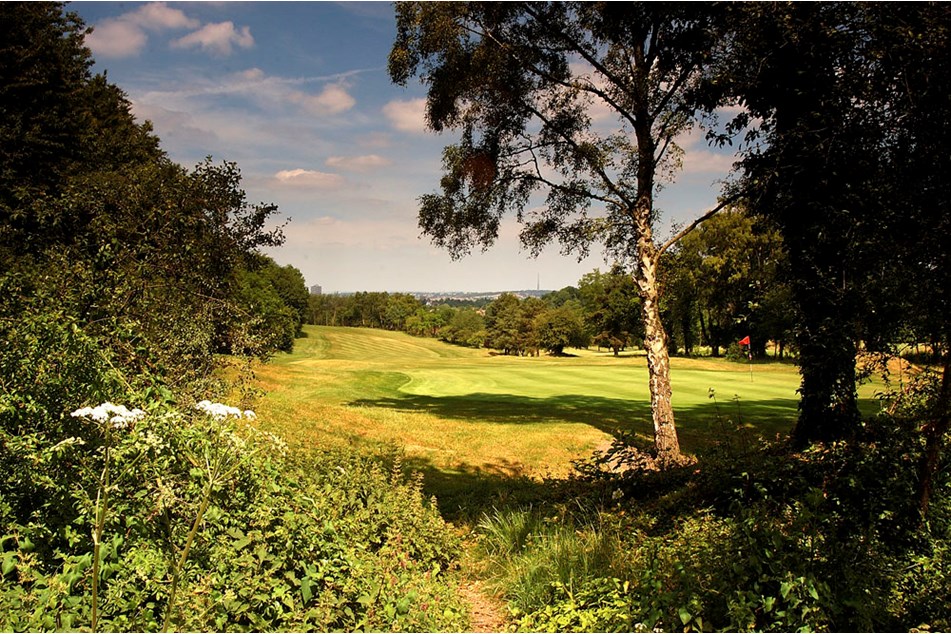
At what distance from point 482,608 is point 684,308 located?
55.2m

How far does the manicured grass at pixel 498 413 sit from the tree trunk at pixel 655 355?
1.08m

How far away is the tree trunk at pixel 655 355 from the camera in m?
10.5

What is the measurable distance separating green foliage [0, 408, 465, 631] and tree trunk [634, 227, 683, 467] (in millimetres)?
6994

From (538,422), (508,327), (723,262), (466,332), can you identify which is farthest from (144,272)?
(466,332)

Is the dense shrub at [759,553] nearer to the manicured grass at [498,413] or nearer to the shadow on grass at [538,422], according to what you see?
the shadow on grass at [538,422]

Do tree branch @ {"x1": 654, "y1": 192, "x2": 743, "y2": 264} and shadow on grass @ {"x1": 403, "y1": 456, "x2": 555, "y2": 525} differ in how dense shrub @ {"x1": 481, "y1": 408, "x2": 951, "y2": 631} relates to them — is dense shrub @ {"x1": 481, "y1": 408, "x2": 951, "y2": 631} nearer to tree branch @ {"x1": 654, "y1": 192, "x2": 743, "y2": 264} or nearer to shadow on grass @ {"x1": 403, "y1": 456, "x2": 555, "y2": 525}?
shadow on grass @ {"x1": 403, "y1": 456, "x2": 555, "y2": 525}

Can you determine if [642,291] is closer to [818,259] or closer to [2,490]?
[818,259]

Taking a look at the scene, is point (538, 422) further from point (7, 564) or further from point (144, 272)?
point (7, 564)

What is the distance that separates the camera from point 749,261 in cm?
4628

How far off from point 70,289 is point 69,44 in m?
19.7

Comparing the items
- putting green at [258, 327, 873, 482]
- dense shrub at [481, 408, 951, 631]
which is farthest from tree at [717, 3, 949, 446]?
putting green at [258, 327, 873, 482]

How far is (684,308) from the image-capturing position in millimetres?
55312

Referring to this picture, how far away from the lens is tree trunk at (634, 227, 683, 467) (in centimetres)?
1049

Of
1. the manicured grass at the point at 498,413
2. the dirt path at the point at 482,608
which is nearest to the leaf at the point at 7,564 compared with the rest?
the dirt path at the point at 482,608
